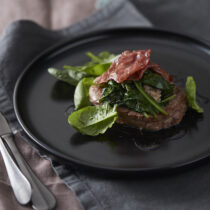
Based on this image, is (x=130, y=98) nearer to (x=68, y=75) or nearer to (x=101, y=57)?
(x=68, y=75)

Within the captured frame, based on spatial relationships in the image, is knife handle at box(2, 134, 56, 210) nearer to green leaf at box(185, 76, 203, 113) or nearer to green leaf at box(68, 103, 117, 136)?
green leaf at box(68, 103, 117, 136)

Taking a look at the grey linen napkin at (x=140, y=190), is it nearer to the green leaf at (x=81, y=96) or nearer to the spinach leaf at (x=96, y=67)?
the green leaf at (x=81, y=96)

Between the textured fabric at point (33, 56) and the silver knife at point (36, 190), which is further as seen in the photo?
the textured fabric at point (33, 56)

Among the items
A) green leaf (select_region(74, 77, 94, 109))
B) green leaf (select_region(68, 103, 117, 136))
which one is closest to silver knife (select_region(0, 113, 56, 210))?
green leaf (select_region(68, 103, 117, 136))

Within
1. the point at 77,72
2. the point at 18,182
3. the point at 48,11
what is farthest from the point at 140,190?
the point at 48,11

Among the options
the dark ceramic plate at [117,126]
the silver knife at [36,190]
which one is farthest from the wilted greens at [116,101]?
the silver knife at [36,190]
